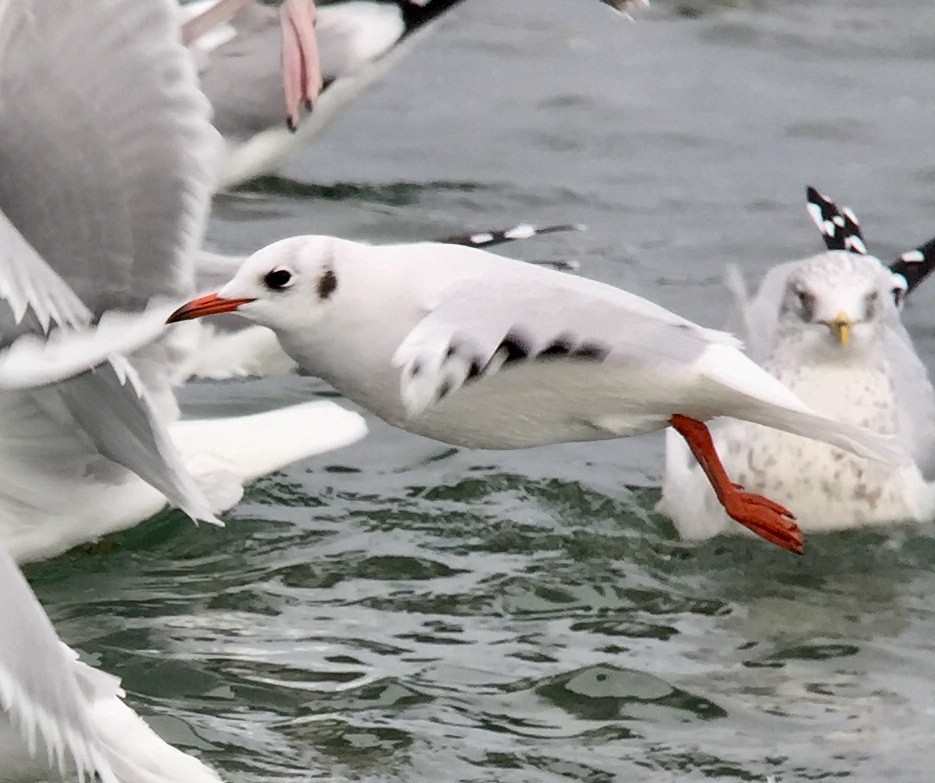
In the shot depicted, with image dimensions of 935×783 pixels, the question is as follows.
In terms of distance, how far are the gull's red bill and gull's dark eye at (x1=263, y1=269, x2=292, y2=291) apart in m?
0.10

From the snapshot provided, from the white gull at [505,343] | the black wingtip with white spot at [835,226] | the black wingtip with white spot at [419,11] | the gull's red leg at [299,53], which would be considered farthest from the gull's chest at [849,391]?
the black wingtip with white spot at [419,11]

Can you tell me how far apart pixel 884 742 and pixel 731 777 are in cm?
33

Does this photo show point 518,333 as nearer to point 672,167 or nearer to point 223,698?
point 223,698

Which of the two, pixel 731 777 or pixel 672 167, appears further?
pixel 672 167

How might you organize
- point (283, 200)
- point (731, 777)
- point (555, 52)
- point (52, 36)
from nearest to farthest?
point (731, 777) < point (52, 36) < point (283, 200) < point (555, 52)

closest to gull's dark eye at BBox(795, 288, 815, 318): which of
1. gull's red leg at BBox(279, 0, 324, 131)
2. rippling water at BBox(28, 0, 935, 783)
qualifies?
rippling water at BBox(28, 0, 935, 783)

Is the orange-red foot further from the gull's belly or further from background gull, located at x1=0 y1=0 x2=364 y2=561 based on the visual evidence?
background gull, located at x1=0 y1=0 x2=364 y2=561

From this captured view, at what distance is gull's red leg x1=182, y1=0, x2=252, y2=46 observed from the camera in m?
7.69

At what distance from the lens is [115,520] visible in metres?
5.51

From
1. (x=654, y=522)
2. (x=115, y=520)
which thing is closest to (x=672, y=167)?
(x=654, y=522)

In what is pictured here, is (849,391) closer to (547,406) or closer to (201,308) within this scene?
(547,406)

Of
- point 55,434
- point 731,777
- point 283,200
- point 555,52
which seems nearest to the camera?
point 731,777

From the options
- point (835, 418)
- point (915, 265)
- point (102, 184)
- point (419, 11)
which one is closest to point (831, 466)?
point (835, 418)

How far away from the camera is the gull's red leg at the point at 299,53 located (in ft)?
24.9
